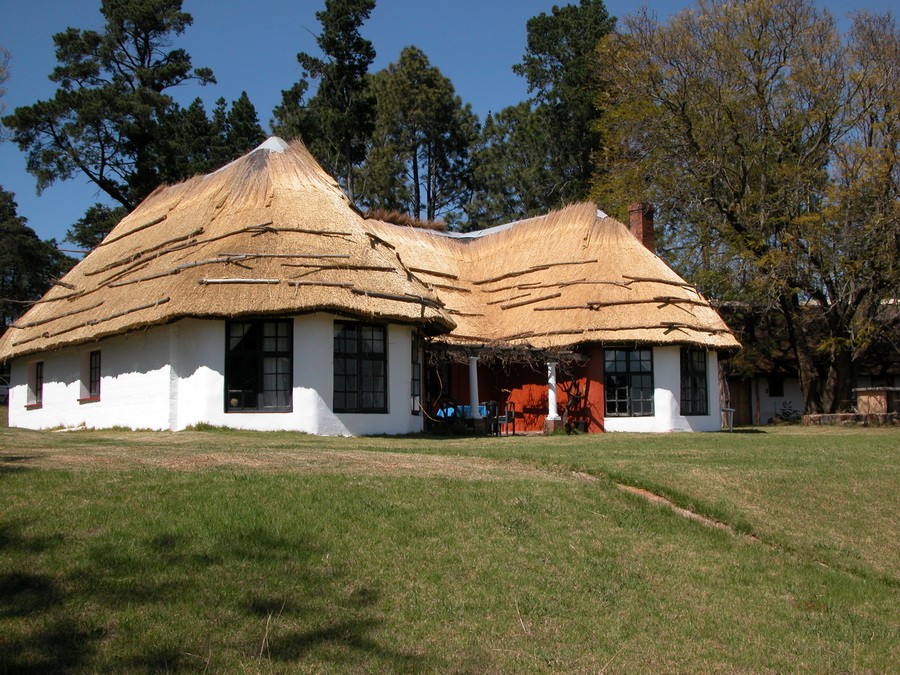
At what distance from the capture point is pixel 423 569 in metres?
8.33

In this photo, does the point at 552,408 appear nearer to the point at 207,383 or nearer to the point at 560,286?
the point at 560,286

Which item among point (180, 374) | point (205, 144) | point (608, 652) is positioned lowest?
point (608, 652)

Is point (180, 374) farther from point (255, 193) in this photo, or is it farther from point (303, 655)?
point (303, 655)

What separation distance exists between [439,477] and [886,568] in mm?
5376

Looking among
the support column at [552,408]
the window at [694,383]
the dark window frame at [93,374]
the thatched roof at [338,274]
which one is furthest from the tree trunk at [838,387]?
the dark window frame at [93,374]

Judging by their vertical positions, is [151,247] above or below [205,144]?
below

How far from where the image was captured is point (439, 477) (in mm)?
11656

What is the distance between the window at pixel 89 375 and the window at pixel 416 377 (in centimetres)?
830

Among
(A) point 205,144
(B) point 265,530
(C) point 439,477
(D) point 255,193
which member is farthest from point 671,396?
(A) point 205,144

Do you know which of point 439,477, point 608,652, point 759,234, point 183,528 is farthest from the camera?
point 759,234

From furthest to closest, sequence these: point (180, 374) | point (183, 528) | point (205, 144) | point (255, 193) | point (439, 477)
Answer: point (205, 144) < point (255, 193) < point (180, 374) < point (439, 477) < point (183, 528)

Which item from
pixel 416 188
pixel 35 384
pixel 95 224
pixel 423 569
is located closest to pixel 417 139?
pixel 416 188

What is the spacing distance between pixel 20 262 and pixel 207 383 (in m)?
31.0

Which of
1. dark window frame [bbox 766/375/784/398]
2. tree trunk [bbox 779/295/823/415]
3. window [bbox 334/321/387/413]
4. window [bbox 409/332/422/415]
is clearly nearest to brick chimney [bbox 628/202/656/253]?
tree trunk [bbox 779/295/823/415]
